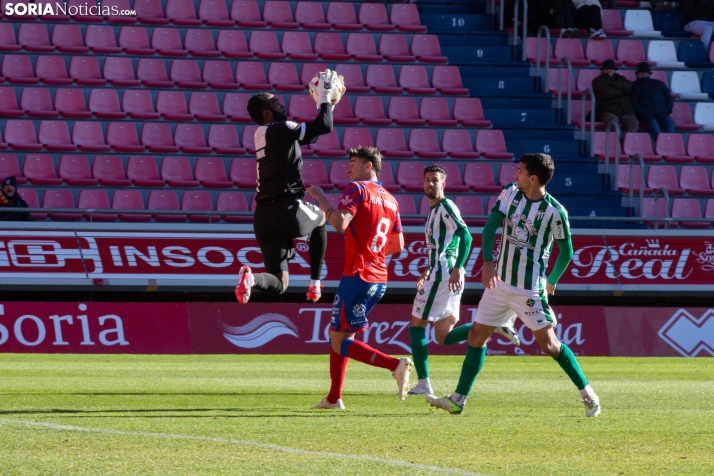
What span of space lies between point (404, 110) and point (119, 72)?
211 inches

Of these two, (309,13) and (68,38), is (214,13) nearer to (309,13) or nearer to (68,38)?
(309,13)

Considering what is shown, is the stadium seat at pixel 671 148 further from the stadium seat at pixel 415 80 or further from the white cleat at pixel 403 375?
the white cleat at pixel 403 375

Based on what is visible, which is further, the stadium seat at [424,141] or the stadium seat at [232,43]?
the stadium seat at [232,43]

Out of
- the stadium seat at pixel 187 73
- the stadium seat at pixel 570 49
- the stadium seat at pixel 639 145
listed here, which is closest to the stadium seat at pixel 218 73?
the stadium seat at pixel 187 73

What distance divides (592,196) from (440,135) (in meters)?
3.05

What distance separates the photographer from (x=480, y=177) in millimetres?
19609

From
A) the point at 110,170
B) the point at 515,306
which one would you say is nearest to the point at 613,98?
the point at 110,170

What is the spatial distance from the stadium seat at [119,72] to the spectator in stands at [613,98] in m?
8.70

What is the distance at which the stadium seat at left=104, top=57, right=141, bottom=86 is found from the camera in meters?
20.0

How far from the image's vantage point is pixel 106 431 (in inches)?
253

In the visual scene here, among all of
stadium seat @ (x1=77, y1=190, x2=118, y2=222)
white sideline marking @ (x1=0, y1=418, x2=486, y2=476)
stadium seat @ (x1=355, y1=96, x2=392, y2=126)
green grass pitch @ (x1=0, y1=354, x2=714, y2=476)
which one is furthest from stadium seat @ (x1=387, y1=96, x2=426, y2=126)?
white sideline marking @ (x1=0, y1=418, x2=486, y2=476)

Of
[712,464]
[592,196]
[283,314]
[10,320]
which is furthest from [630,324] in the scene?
[712,464]

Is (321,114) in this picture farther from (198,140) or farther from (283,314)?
(198,140)

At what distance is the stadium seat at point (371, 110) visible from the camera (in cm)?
2027
